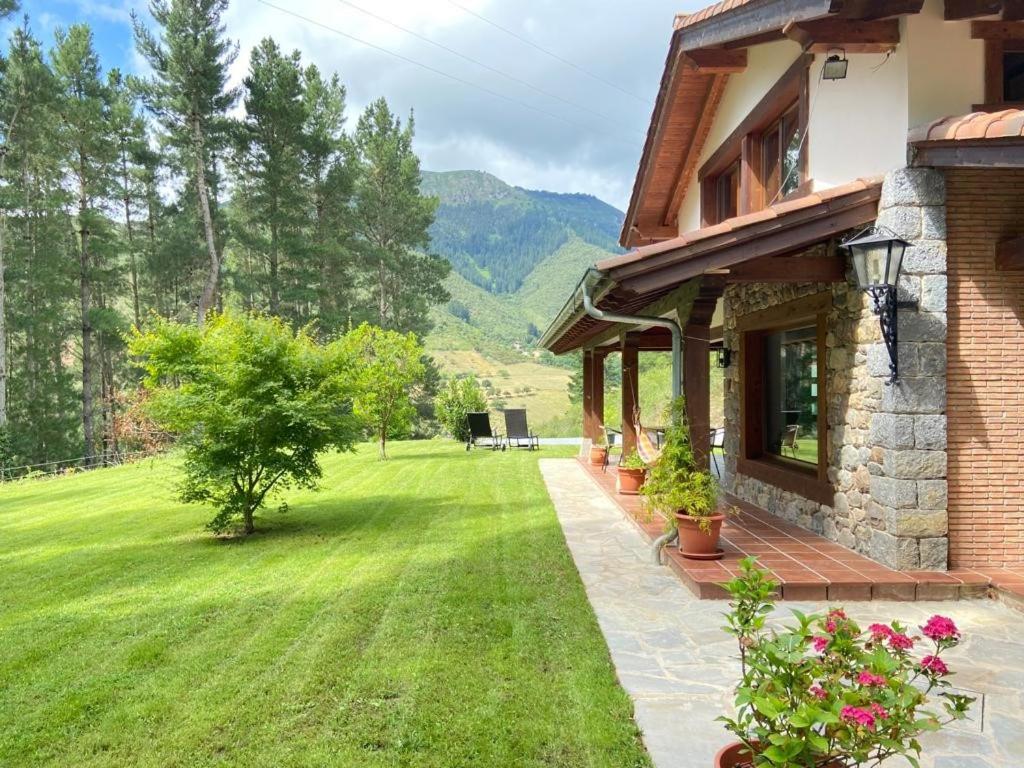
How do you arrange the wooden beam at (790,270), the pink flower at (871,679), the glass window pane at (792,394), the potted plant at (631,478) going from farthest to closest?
the potted plant at (631,478), the glass window pane at (792,394), the wooden beam at (790,270), the pink flower at (871,679)

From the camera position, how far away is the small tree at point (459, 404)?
18.3m

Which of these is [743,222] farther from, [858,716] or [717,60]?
[858,716]

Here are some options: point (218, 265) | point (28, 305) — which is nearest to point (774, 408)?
point (218, 265)

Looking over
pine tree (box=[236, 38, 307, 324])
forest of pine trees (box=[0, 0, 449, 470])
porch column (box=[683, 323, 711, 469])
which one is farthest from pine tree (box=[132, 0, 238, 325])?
porch column (box=[683, 323, 711, 469])

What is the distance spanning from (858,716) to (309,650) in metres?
3.14

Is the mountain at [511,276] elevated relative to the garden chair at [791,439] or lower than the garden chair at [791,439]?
elevated

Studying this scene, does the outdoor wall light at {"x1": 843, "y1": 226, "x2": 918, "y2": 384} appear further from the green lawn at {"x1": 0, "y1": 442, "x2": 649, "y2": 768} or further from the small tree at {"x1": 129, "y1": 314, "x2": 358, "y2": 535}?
the small tree at {"x1": 129, "y1": 314, "x2": 358, "y2": 535}

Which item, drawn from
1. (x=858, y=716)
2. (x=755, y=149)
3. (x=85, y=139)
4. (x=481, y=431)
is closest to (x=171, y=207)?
(x=85, y=139)

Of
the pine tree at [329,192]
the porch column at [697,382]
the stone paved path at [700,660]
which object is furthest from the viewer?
the pine tree at [329,192]

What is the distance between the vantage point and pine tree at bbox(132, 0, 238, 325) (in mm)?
21750

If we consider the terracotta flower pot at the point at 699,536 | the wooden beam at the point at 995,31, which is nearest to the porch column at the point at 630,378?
the terracotta flower pot at the point at 699,536

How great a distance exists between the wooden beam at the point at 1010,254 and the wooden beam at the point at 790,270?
1021mm

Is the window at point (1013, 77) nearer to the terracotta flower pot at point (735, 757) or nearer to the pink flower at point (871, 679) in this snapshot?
the pink flower at point (871, 679)

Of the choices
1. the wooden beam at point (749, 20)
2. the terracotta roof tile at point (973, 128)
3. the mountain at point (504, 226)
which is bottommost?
the terracotta roof tile at point (973, 128)
